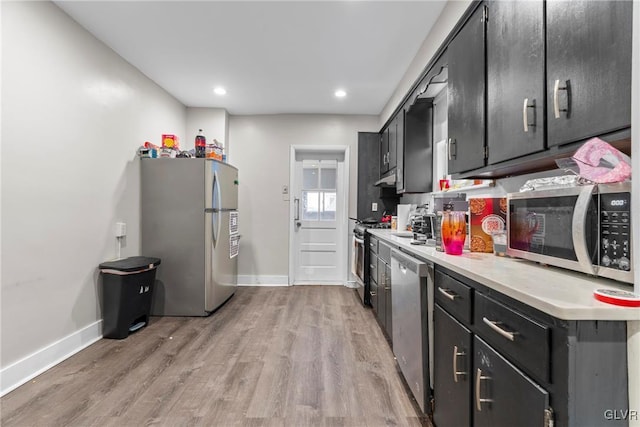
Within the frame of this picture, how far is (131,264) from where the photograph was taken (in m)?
2.68

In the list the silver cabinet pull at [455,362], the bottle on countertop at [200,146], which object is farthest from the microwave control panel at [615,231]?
the bottle on countertop at [200,146]

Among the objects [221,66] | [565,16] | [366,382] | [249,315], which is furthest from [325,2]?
[249,315]

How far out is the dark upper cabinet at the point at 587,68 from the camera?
0.82 metres

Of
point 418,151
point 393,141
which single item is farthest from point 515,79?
point 393,141

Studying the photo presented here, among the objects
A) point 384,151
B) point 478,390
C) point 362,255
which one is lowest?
point 478,390

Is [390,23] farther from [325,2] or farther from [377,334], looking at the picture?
[377,334]

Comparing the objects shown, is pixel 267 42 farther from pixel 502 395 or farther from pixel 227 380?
pixel 502 395

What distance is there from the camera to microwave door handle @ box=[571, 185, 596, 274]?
0.93m

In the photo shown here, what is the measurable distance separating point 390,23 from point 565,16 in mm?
1618

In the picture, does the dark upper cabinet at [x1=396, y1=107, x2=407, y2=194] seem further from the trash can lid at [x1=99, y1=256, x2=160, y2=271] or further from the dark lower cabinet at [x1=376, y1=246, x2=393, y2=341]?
the trash can lid at [x1=99, y1=256, x2=160, y2=271]

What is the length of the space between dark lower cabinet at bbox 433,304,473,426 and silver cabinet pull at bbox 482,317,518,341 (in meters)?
0.16

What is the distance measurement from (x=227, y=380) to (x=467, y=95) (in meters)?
2.39

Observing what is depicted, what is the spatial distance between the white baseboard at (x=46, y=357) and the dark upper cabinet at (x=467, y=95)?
315cm

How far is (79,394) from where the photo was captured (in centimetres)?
183
